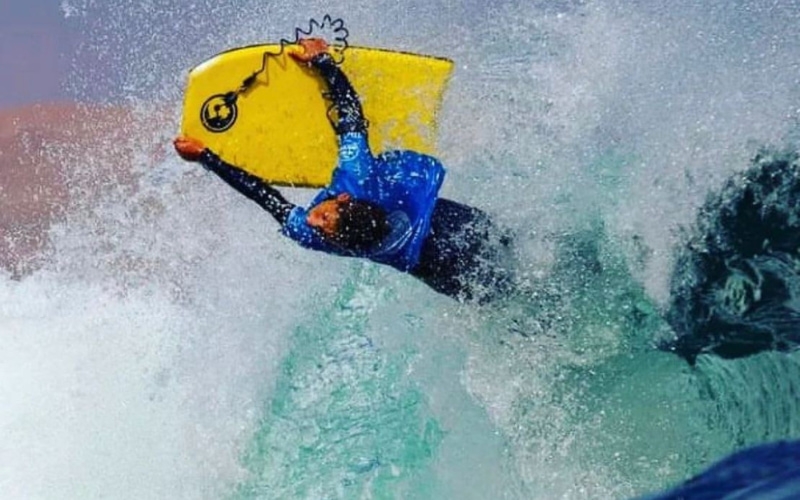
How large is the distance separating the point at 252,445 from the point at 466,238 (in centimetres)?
79

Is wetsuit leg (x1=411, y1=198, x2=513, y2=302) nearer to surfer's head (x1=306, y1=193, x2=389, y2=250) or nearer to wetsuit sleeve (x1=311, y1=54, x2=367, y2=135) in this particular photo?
surfer's head (x1=306, y1=193, x2=389, y2=250)

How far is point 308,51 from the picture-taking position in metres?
2.97

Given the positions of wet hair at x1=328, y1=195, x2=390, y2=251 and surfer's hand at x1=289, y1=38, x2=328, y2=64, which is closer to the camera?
wet hair at x1=328, y1=195, x2=390, y2=251

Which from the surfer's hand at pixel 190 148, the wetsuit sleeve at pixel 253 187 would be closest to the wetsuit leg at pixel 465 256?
the wetsuit sleeve at pixel 253 187

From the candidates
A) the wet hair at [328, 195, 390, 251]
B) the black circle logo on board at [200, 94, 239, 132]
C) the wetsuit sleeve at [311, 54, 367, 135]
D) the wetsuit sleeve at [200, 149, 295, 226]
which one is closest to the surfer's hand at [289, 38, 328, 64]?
the wetsuit sleeve at [311, 54, 367, 135]

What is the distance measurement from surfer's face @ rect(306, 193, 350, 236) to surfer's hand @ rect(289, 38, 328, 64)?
0.40 meters

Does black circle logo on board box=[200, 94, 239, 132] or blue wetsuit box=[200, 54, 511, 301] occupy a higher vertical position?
black circle logo on board box=[200, 94, 239, 132]

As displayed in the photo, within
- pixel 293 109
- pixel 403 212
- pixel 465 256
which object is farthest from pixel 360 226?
pixel 293 109

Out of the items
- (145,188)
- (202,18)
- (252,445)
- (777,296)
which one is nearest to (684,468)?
(777,296)

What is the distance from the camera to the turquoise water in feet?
9.37

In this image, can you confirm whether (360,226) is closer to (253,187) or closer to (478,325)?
(253,187)

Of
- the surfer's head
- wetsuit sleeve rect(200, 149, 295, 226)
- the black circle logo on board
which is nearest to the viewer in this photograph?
the surfer's head

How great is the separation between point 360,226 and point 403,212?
14 centimetres

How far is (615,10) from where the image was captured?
3.18 metres
